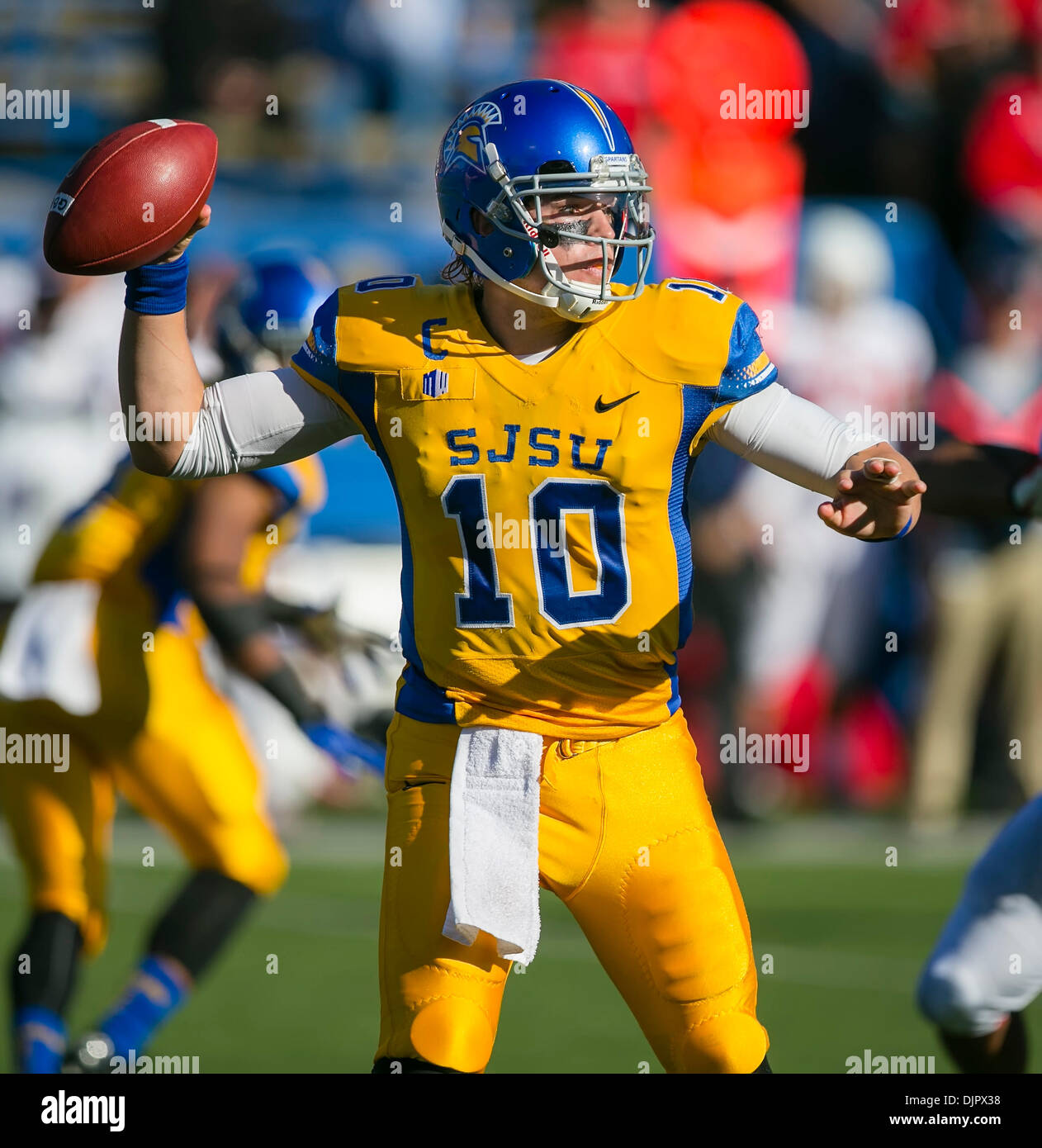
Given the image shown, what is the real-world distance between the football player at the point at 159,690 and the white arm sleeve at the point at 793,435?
5.01 feet

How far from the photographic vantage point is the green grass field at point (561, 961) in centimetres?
439

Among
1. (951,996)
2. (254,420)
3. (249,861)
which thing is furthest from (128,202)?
(951,996)

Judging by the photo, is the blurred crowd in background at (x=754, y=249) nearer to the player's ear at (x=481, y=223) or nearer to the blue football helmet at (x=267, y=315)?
the blue football helmet at (x=267, y=315)

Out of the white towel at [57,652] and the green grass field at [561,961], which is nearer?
the white towel at [57,652]

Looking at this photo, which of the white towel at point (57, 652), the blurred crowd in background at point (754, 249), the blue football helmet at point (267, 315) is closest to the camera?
the white towel at point (57, 652)

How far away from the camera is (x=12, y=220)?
8.17 m

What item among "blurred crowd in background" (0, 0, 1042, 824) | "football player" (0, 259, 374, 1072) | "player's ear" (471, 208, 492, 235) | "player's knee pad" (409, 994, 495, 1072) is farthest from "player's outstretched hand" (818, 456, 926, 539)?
"blurred crowd in background" (0, 0, 1042, 824)

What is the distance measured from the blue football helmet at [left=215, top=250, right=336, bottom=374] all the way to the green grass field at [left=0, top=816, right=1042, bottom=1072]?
1769 millimetres

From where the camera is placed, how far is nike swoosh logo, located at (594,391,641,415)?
8.71 feet

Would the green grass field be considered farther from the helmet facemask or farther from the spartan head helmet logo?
the spartan head helmet logo

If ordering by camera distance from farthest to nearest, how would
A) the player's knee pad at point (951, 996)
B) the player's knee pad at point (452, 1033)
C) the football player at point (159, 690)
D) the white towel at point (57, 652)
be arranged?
1. the white towel at point (57, 652)
2. the football player at point (159, 690)
3. the player's knee pad at point (951, 996)
4. the player's knee pad at point (452, 1033)

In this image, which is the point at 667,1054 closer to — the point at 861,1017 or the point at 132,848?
the point at 861,1017

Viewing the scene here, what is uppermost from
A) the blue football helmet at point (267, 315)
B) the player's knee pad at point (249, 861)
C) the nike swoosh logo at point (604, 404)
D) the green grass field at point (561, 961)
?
the nike swoosh logo at point (604, 404)

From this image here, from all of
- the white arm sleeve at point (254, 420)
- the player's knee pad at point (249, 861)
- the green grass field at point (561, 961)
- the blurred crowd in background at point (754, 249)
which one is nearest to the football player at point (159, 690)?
the player's knee pad at point (249, 861)
